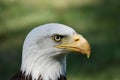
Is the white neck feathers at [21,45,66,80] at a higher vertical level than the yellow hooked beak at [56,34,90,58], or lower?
lower

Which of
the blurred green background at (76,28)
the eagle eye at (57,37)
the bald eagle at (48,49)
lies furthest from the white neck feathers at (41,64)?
the blurred green background at (76,28)

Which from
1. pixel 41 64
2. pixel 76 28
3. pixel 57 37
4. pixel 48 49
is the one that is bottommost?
pixel 76 28

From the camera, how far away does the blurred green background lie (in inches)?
412

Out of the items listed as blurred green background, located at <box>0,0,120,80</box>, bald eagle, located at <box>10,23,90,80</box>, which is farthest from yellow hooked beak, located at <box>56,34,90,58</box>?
blurred green background, located at <box>0,0,120,80</box>

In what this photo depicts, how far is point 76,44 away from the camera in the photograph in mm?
6973

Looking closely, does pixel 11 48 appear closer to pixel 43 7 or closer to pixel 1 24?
pixel 1 24

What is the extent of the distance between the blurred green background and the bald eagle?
313cm

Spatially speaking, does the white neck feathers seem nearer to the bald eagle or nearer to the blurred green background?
the bald eagle

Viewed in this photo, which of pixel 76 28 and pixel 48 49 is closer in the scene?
pixel 48 49

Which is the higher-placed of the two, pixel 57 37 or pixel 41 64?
pixel 57 37

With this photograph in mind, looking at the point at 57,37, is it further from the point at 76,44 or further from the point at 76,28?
the point at 76,28

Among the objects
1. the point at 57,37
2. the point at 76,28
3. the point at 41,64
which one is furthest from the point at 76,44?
the point at 76,28

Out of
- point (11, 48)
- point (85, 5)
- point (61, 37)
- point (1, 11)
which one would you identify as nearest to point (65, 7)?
point (85, 5)

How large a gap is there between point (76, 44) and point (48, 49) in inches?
9.7
